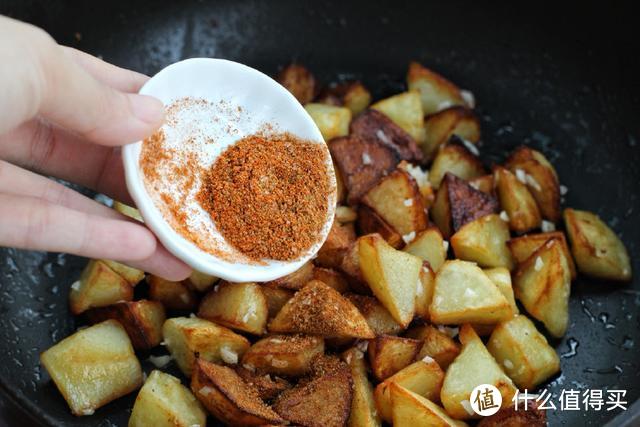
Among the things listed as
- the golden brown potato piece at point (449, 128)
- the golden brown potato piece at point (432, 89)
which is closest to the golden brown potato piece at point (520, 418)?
the golden brown potato piece at point (449, 128)

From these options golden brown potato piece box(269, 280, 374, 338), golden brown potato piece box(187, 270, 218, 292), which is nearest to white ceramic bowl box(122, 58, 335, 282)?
golden brown potato piece box(269, 280, 374, 338)

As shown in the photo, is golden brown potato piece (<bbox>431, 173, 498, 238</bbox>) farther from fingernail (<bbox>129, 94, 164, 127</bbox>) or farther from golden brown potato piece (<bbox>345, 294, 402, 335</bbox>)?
fingernail (<bbox>129, 94, 164, 127</bbox>)

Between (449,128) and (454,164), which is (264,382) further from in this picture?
(449,128)

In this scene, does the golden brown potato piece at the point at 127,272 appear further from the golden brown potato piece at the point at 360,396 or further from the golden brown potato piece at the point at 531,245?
the golden brown potato piece at the point at 531,245

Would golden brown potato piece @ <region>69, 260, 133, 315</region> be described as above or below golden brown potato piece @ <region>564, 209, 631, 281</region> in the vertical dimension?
below

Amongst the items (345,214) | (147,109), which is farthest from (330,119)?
(147,109)

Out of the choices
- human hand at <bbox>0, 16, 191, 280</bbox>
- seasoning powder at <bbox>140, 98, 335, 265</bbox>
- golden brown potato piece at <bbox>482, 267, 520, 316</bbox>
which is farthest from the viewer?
golden brown potato piece at <bbox>482, 267, 520, 316</bbox>
